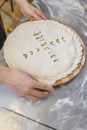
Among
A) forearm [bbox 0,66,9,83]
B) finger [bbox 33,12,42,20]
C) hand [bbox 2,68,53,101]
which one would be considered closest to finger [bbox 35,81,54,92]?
hand [bbox 2,68,53,101]

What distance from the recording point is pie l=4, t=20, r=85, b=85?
91 cm

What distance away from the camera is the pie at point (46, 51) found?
3.00 feet

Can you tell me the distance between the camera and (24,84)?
850 millimetres

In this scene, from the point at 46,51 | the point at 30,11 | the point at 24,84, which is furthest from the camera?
the point at 30,11

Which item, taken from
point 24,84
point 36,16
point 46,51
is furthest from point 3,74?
point 36,16

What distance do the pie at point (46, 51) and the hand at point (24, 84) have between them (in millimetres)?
49

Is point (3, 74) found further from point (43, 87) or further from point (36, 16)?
point (36, 16)

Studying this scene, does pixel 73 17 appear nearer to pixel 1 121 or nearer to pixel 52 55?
pixel 52 55

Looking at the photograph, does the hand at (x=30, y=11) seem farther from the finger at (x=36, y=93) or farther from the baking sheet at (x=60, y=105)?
the finger at (x=36, y=93)

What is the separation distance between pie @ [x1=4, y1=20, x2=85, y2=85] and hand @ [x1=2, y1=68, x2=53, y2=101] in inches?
1.9

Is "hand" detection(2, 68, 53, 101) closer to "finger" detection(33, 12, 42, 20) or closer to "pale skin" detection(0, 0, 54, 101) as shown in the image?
"pale skin" detection(0, 0, 54, 101)

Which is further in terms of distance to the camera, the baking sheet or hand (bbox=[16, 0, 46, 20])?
hand (bbox=[16, 0, 46, 20])

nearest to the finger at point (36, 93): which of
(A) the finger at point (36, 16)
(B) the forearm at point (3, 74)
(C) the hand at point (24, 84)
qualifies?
(C) the hand at point (24, 84)

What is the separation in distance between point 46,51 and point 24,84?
189 millimetres
